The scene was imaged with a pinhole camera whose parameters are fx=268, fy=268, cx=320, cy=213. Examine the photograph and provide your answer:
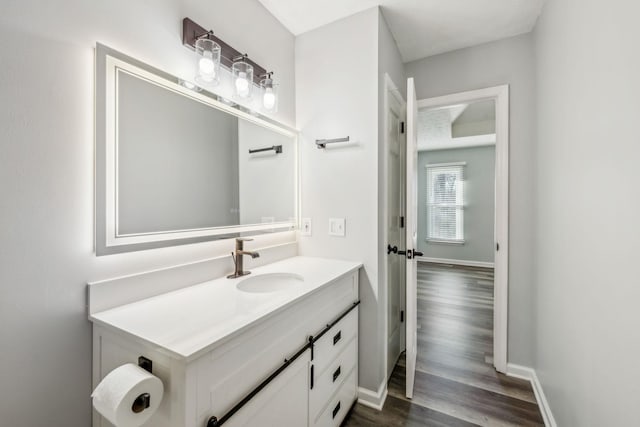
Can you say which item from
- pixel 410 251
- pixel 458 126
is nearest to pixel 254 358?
pixel 410 251

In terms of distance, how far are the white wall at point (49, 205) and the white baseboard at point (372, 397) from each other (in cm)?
144

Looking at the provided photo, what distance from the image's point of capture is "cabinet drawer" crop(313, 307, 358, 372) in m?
1.29

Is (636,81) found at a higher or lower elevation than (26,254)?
higher

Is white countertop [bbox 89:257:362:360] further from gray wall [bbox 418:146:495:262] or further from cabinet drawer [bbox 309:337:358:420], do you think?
gray wall [bbox 418:146:495:262]

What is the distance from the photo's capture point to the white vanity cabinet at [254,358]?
2.39 ft

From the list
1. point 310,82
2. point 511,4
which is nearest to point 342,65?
point 310,82

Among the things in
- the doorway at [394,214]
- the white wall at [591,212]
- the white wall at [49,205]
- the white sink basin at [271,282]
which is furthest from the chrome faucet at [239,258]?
the white wall at [591,212]

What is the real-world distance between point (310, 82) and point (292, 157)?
0.56 meters

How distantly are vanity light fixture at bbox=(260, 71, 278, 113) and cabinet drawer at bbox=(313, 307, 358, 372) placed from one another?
4.46 ft

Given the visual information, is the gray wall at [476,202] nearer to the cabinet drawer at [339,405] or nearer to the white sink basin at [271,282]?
the cabinet drawer at [339,405]

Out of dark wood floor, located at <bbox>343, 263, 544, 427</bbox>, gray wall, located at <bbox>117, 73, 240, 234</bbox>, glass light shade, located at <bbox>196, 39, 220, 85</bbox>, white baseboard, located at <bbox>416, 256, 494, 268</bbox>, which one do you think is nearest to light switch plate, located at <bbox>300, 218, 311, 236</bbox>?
gray wall, located at <bbox>117, 73, 240, 234</bbox>

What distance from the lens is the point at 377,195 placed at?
1.70m

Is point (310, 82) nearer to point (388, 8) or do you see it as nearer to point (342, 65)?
point (342, 65)

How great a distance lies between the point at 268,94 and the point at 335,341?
4.94 feet
